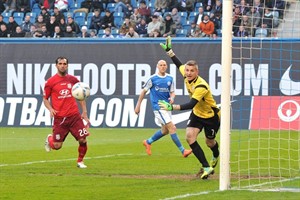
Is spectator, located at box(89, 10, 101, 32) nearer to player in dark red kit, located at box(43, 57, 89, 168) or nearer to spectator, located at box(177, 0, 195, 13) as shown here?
spectator, located at box(177, 0, 195, 13)

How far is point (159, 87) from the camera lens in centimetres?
2184

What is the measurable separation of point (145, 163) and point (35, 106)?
41.3 ft

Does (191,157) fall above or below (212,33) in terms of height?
below

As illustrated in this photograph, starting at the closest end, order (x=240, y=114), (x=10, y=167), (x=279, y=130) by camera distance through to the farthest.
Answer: (x=10, y=167) → (x=279, y=130) → (x=240, y=114)

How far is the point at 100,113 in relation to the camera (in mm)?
30859

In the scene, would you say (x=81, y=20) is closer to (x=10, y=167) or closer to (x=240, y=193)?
(x=10, y=167)

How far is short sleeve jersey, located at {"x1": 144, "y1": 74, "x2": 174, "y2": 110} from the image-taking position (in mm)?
21812

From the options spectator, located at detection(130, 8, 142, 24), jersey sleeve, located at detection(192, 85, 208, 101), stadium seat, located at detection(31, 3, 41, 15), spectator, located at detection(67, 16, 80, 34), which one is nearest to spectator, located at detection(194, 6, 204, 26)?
spectator, located at detection(130, 8, 142, 24)

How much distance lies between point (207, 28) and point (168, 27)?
1825mm

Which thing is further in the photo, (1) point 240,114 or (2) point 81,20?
(2) point 81,20

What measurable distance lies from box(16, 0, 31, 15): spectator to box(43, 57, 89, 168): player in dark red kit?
61.9 ft

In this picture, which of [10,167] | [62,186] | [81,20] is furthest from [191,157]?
[81,20]

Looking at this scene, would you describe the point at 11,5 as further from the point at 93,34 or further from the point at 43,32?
the point at 93,34

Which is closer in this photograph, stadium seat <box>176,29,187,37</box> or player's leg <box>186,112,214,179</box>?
player's leg <box>186,112,214,179</box>
